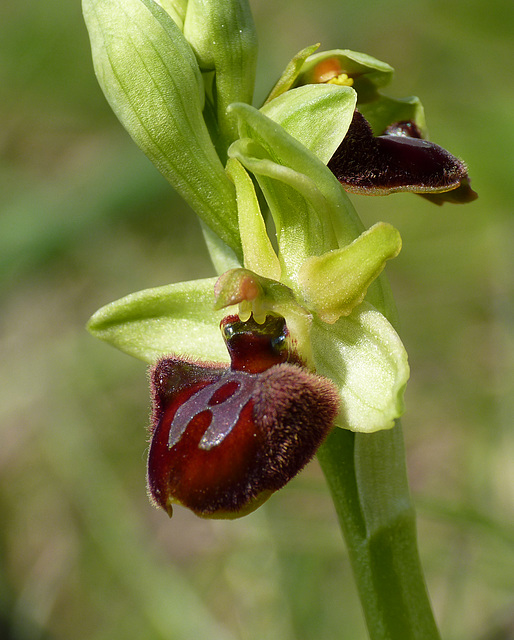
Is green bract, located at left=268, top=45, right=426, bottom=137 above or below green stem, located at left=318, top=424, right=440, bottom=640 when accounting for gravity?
above

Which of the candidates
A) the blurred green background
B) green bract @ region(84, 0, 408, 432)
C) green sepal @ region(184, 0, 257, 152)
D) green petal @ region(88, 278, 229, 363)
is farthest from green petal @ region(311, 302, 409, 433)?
the blurred green background

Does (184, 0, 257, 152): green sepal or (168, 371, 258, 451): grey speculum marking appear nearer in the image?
(168, 371, 258, 451): grey speculum marking

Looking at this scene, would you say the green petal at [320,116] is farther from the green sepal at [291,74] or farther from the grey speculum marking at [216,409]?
the grey speculum marking at [216,409]

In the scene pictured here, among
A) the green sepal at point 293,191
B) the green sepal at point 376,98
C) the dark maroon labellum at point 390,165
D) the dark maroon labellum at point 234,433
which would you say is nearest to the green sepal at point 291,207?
the green sepal at point 293,191

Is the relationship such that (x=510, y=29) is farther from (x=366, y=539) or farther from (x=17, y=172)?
(x=366, y=539)

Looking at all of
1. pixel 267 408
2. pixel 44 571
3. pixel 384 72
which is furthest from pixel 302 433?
pixel 44 571

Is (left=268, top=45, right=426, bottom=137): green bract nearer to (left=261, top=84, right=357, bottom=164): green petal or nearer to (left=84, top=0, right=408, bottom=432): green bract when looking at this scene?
(left=84, top=0, right=408, bottom=432): green bract

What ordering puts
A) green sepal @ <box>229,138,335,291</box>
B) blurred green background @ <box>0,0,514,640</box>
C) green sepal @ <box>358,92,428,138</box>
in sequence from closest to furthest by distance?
green sepal @ <box>229,138,335,291</box> < green sepal @ <box>358,92,428,138</box> < blurred green background @ <box>0,0,514,640</box>
